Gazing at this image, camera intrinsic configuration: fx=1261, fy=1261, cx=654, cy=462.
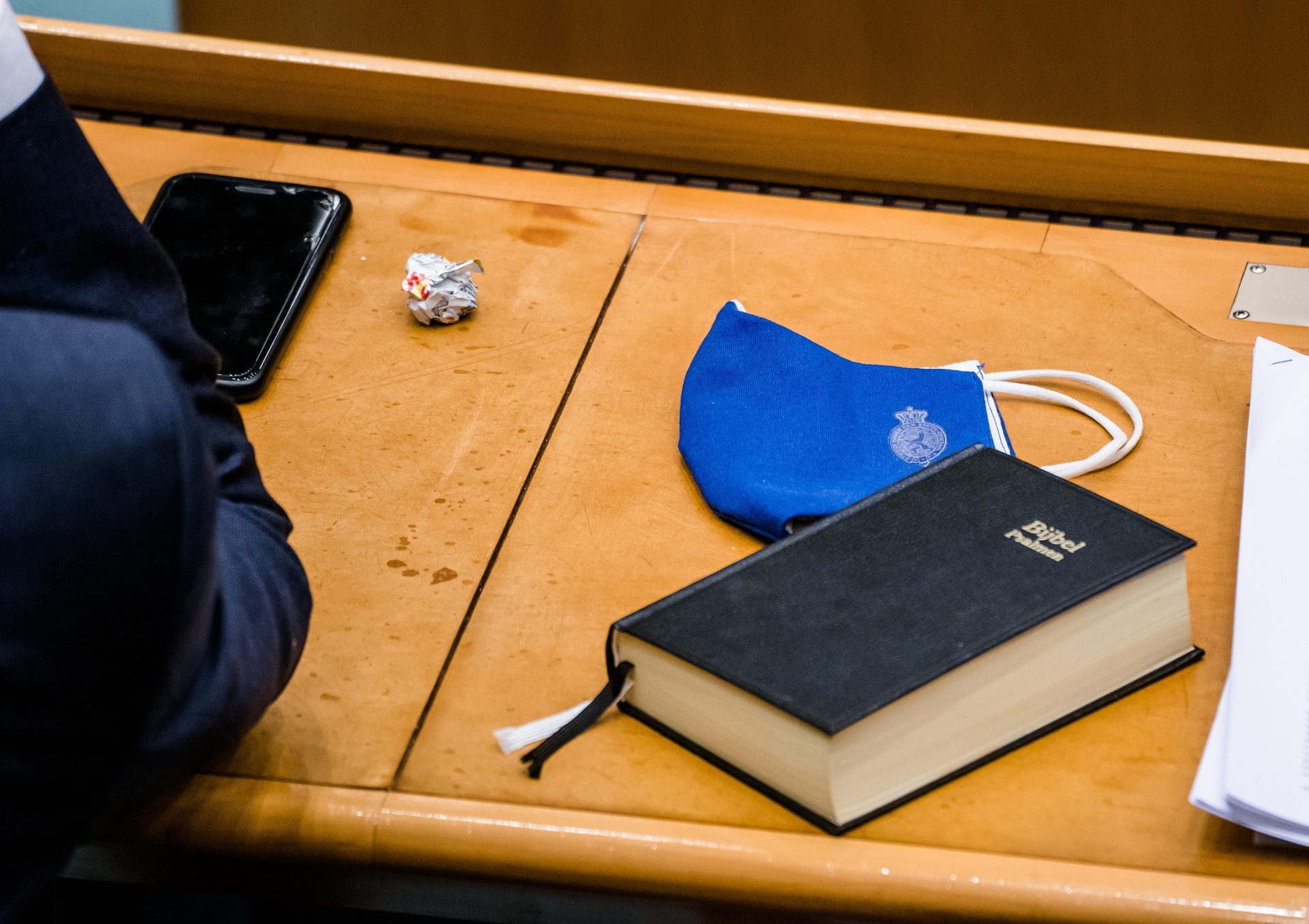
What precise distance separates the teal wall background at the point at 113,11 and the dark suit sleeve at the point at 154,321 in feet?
4.00

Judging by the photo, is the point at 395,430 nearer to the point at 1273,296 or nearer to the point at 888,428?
the point at 888,428

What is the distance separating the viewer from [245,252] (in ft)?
2.72

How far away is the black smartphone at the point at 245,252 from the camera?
0.76 metres


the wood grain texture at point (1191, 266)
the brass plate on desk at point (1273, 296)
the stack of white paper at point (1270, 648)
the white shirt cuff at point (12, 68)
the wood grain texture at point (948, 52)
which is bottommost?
the wood grain texture at point (948, 52)

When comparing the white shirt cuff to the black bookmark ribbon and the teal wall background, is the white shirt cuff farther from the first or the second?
the teal wall background

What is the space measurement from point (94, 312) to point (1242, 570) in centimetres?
50

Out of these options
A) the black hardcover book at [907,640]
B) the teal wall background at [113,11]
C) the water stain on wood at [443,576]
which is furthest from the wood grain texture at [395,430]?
the teal wall background at [113,11]

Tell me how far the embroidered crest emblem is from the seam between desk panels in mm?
190

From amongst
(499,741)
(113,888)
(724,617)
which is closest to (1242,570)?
(724,617)

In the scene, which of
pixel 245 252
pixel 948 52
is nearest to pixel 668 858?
pixel 245 252

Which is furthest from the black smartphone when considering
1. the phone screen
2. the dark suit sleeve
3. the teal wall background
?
the teal wall background

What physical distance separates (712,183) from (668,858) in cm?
59

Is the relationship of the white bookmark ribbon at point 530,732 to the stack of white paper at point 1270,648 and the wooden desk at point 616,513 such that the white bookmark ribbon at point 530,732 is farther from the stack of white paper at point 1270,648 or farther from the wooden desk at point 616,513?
the stack of white paper at point 1270,648

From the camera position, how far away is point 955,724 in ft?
1.68
